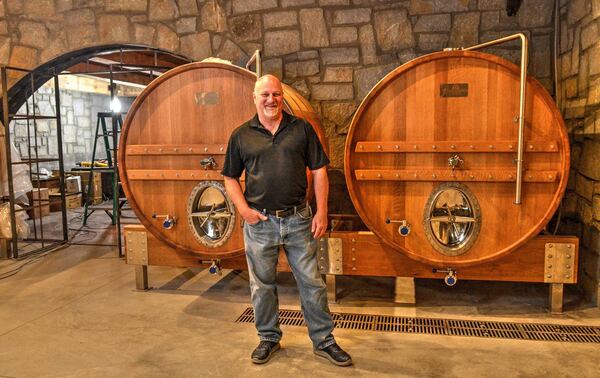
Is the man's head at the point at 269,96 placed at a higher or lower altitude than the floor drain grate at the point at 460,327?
higher

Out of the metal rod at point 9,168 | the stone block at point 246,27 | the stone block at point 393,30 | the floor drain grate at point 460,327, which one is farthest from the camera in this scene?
the metal rod at point 9,168

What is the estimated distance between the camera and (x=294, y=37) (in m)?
4.66

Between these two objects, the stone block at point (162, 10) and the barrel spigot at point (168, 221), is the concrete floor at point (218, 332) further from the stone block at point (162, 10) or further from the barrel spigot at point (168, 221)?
the stone block at point (162, 10)

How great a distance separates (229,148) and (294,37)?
2.17 m

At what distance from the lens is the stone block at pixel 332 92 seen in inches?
179

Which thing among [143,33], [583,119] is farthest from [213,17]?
[583,119]

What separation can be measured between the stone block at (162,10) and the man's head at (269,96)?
2.70 metres

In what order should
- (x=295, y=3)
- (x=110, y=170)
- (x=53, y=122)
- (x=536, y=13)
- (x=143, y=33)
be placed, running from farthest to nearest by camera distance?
(x=53, y=122), (x=110, y=170), (x=143, y=33), (x=295, y=3), (x=536, y=13)

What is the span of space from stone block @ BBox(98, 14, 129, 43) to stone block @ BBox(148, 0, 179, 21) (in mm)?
301

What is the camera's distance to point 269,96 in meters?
2.71

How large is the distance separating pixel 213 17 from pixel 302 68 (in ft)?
3.42

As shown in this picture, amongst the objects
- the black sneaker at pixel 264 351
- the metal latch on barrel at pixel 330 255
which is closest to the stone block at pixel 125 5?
the metal latch on barrel at pixel 330 255

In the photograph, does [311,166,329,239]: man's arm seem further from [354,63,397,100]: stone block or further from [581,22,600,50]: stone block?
[581,22,600,50]: stone block

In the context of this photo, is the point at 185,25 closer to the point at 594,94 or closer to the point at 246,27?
the point at 246,27
